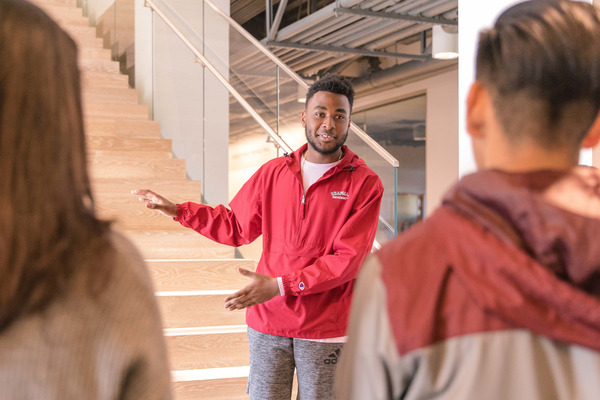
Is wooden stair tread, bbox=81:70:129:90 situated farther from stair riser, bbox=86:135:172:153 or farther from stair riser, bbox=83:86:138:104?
stair riser, bbox=86:135:172:153

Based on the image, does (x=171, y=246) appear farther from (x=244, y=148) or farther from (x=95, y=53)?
(x=95, y=53)

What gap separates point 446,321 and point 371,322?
0.09m

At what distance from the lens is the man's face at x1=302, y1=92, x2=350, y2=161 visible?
215 cm

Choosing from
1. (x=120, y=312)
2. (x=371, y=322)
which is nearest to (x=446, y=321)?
(x=371, y=322)

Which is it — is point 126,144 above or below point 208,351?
above

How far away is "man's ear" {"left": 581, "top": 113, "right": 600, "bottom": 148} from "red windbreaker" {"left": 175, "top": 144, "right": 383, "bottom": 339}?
1173 millimetres

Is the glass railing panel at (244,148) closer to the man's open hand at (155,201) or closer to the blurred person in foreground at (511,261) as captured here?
the man's open hand at (155,201)

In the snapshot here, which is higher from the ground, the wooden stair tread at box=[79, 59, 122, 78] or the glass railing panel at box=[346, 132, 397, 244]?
the wooden stair tread at box=[79, 59, 122, 78]

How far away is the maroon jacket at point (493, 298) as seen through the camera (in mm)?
691

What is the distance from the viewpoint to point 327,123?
215cm

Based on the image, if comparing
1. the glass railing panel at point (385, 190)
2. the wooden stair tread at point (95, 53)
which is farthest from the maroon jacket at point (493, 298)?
the wooden stair tread at point (95, 53)

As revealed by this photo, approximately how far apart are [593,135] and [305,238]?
1.31 metres

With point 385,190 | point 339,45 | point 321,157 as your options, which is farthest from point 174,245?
point 339,45

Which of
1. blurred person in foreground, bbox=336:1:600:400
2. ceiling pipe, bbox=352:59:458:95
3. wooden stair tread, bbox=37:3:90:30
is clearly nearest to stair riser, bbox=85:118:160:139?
wooden stair tread, bbox=37:3:90:30
